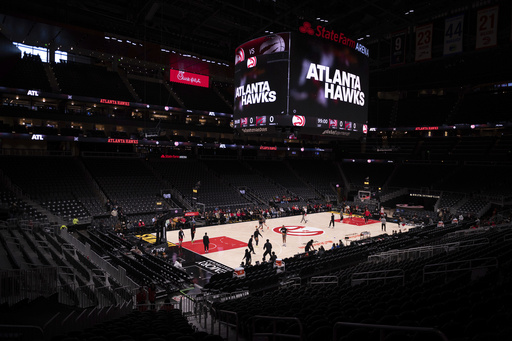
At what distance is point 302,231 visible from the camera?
93.8ft

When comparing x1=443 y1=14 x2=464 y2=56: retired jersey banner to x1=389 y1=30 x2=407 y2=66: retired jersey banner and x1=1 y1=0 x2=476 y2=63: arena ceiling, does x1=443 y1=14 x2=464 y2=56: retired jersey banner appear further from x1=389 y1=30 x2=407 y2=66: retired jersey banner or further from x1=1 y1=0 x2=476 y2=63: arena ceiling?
x1=1 y1=0 x2=476 y2=63: arena ceiling

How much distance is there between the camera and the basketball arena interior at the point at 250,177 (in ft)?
25.7

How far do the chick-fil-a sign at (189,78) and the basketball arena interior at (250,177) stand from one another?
0.30 metres

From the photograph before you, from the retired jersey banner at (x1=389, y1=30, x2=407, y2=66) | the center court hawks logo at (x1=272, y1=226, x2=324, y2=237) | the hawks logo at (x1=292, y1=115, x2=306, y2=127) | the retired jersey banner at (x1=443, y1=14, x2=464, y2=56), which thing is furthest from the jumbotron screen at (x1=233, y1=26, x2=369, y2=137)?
the retired jersey banner at (x1=389, y1=30, x2=407, y2=66)

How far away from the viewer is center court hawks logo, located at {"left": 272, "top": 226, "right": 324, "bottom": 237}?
27.4 meters

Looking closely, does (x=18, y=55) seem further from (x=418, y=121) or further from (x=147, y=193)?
(x=418, y=121)

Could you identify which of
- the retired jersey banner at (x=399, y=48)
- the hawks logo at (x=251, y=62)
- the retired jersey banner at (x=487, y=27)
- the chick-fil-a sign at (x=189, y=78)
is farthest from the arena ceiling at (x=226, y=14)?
the hawks logo at (x=251, y=62)

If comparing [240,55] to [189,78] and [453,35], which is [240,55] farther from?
[189,78]

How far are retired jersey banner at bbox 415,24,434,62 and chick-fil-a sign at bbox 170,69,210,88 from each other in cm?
2643

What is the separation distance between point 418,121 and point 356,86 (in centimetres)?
3393

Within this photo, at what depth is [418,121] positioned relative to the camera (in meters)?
44.4

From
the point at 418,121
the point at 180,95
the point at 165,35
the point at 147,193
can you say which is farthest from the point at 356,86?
the point at 418,121

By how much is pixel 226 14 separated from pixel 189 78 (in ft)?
42.5

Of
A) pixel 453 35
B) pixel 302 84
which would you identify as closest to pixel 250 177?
pixel 453 35
